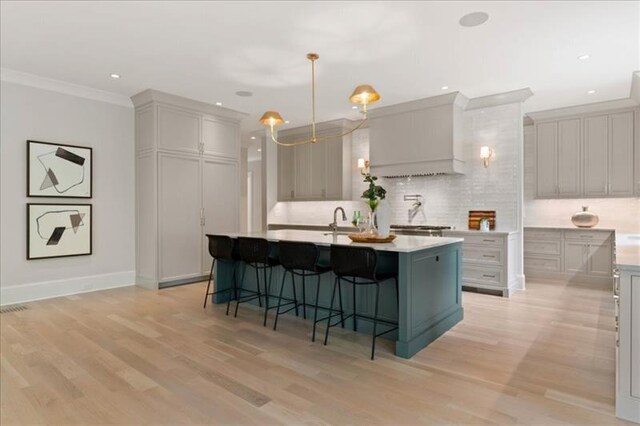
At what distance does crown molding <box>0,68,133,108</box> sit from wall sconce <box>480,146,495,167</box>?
5409mm

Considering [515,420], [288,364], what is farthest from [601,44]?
[288,364]

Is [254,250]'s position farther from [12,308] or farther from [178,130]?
[12,308]

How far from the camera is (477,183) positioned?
18.9ft

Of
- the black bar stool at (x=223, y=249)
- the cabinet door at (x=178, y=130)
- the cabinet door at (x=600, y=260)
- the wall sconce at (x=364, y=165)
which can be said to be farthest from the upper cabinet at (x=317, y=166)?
the cabinet door at (x=600, y=260)

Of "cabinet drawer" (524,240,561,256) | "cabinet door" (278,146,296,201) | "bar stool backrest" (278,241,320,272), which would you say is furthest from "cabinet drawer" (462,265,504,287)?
"cabinet door" (278,146,296,201)

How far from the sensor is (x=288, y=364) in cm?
281

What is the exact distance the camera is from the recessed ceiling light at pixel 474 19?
3201 millimetres

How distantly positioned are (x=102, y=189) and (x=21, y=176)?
0.94 m

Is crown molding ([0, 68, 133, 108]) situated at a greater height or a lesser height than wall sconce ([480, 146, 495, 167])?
greater

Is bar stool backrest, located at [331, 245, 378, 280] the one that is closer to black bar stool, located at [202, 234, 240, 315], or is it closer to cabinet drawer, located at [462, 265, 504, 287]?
black bar stool, located at [202, 234, 240, 315]

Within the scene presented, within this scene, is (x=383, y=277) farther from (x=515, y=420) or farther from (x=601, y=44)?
(x=601, y=44)

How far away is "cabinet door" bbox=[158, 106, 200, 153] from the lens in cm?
545

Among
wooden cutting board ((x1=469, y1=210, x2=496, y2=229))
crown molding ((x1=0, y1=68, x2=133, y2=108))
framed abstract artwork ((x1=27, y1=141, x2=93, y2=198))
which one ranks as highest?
crown molding ((x1=0, y1=68, x2=133, y2=108))

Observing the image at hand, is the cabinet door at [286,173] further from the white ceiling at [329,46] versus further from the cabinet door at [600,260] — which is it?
the cabinet door at [600,260]
